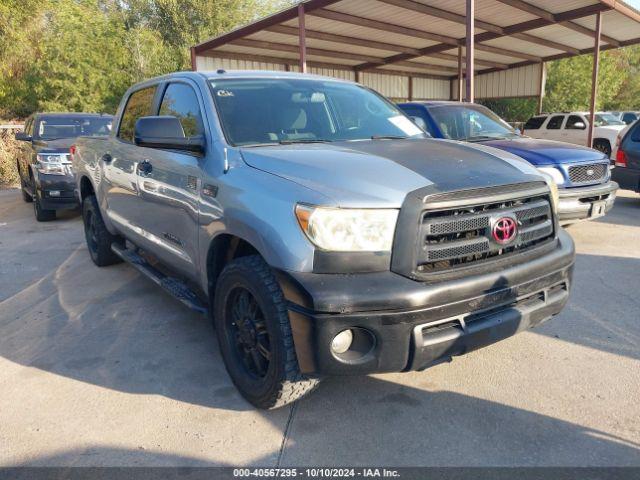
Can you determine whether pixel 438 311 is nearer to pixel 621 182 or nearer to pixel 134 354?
pixel 134 354

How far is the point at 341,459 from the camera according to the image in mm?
2426

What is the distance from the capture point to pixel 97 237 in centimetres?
556

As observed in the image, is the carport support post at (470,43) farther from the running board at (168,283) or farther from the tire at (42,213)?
the tire at (42,213)

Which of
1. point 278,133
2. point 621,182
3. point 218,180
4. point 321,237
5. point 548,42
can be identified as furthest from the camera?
point 548,42

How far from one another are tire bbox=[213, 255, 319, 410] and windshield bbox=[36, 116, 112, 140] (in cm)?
745

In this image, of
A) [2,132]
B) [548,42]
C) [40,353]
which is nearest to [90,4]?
[2,132]

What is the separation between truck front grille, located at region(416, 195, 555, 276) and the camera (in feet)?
7.91

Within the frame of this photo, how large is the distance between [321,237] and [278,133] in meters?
1.20

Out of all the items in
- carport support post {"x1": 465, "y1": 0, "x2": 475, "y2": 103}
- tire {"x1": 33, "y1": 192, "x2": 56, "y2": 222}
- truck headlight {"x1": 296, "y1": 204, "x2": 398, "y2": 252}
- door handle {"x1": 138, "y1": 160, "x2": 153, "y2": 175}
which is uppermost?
carport support post {"x1": 465, "y1": 0, "x2": 475, "y2": 103}

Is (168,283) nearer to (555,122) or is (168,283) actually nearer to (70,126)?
(70,126)

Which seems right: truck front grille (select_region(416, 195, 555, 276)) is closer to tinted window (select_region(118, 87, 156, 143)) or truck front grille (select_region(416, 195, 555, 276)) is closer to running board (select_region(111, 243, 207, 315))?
running board (select_region(111, 243, 207, 315))

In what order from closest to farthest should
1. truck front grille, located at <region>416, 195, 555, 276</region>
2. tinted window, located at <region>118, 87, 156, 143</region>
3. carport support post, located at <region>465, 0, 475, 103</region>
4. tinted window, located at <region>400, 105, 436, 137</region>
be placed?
truck front grille, located at <region>416, 195, 555, 276</region>, tinted window, located at <region>118, 87, 156, 143</region>, tinted window, located at <region>400, 105, 436, 137</region>, carport support post, located at <region>465, 0, 475, 103</region>

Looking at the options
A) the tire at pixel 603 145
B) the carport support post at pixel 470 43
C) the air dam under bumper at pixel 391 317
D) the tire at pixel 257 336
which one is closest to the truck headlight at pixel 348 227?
the air dam under bumper at pixel 391 317

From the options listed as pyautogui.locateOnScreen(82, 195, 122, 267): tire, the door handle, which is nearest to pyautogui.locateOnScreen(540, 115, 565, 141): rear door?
pyautogui.locateOnScreen(82, 195, 122, 267): tire
